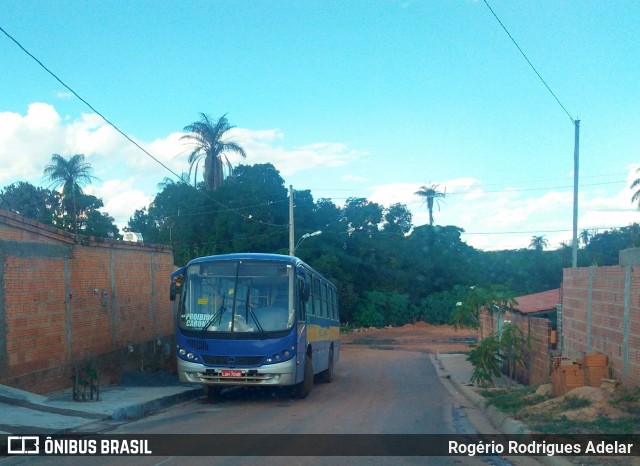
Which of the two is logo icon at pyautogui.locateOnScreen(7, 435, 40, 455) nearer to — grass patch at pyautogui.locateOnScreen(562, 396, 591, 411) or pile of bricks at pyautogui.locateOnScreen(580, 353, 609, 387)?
grass patch at pyautogui.locateOnScreen(562, 396, 591, 411)

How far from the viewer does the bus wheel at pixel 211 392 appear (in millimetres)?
15854

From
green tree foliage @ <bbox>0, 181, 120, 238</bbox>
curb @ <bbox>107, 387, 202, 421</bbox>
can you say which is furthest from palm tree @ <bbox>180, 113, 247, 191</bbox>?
curb @ <bbox>107, 387, 202, 421</bbox>

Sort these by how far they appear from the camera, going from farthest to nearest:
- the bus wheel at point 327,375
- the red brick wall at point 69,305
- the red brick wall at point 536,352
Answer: the bus wheel at point 327,375
the red brick wall at point 536,352
the red brick wall at point 69,305

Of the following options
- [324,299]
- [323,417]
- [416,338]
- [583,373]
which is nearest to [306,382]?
[323,417]

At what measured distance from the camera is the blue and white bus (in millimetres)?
14672

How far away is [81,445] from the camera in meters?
9.69

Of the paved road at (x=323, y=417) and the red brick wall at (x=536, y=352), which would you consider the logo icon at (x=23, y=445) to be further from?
the red brick wall at (x=536, y=352)

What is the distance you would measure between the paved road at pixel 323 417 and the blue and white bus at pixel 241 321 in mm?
801

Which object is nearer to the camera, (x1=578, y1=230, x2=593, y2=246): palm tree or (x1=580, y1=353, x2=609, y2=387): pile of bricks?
(x1=580, y1=353, x2=609, y2=387): pile of bricks

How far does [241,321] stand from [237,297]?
0.54 metres

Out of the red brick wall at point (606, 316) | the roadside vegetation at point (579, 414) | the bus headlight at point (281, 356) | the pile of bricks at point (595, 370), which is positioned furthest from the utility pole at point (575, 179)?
the bus headlight at point (281, 356)

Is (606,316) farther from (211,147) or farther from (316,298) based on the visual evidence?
(211,147)

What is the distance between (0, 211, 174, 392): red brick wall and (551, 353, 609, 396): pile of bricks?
411 inches

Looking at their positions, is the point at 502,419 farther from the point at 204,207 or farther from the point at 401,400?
the point at 204,207
